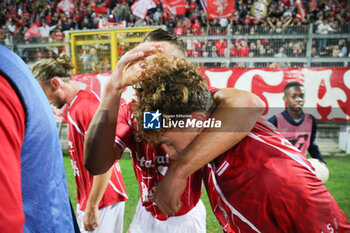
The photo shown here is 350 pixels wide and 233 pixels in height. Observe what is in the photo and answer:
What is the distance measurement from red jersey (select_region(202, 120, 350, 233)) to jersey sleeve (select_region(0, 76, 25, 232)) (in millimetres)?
783

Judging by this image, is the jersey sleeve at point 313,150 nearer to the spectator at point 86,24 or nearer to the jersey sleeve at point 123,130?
the jersey sleeve at point 123,130

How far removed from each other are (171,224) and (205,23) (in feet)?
33.5

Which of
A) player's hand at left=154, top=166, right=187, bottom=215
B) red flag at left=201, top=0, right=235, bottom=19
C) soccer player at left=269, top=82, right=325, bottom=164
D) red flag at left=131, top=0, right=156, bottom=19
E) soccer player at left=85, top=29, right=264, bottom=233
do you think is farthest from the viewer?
red flag at left=131, top=0, right=156, bottom=19

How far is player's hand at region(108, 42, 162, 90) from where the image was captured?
1.33m

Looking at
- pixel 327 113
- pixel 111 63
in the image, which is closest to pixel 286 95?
pixel 327 113

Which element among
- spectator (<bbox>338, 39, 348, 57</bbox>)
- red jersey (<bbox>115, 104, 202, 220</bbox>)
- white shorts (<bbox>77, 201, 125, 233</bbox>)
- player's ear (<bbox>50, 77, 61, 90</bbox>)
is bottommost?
white shorts (<bbox>77, 201, 125, 233</bbox>)

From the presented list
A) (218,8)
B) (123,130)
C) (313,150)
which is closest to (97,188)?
(123,130)

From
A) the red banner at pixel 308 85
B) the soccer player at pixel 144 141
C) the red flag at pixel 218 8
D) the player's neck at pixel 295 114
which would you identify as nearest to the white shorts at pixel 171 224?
the soccer player at pixel 144 141

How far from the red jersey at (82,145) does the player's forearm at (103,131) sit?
633 millimetres

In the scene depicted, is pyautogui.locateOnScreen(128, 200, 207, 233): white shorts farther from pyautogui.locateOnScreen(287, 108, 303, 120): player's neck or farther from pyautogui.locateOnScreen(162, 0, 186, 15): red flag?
pyautogui.locateOnScreen(162, 0, 186, 15): red flag

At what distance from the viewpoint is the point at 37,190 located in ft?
2.52

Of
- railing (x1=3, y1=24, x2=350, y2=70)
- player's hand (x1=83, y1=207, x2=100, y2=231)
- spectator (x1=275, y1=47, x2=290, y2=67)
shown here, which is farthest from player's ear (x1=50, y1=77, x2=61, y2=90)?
Answer: spectator (x1=275, y1=47, x2=290, y2=67)

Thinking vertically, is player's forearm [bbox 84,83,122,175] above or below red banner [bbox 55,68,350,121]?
above

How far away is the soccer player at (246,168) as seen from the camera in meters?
1.01
